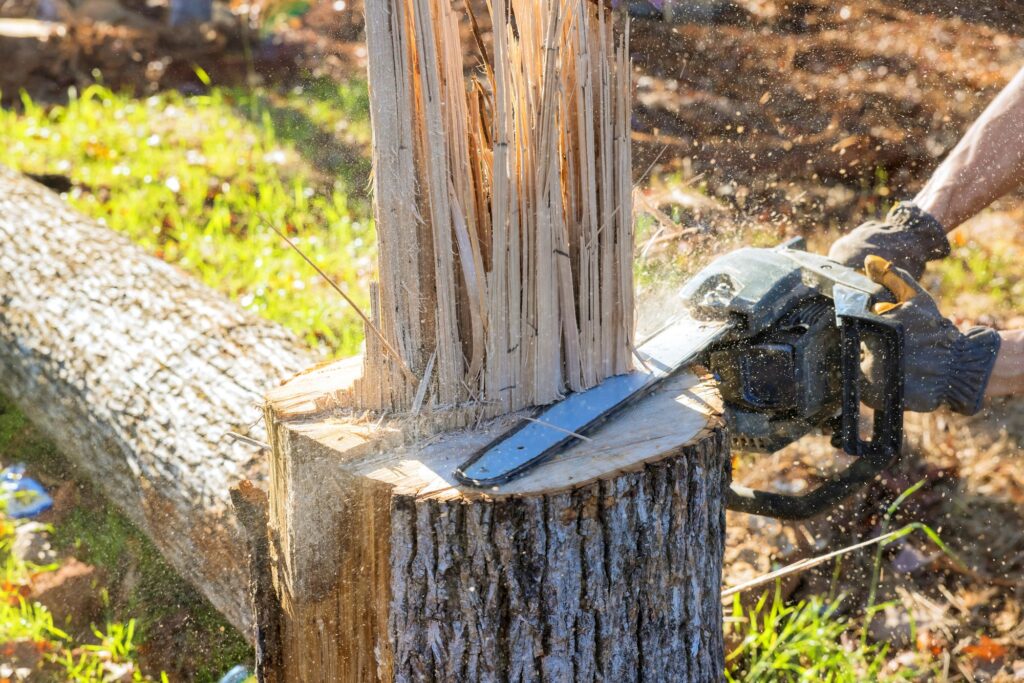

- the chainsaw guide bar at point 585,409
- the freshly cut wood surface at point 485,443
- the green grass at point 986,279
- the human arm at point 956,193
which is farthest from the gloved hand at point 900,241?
the green grass at point 986,279

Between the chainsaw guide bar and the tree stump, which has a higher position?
the chainsaw guide bar

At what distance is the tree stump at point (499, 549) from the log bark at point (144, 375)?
53cm

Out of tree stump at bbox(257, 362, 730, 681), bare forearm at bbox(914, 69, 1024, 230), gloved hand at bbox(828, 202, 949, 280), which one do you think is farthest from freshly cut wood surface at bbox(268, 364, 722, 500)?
bare forearm at bbox(914, 69, 1024, 230)

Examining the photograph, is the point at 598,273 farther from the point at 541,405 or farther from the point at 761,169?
the point at 761,169

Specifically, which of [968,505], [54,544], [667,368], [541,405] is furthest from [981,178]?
[54,544]

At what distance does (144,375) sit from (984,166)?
224 cm

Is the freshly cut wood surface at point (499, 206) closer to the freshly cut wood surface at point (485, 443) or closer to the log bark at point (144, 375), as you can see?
the freshly cut wood surface at point (485, 443)

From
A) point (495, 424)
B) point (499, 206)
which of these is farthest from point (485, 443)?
point (499, 206)

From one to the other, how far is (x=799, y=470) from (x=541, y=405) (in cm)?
149

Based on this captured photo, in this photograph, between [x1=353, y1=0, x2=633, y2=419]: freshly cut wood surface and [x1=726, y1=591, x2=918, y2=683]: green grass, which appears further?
[x1=726, y1=591, x2=918, y2=683]: green grass

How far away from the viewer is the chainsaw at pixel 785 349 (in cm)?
187

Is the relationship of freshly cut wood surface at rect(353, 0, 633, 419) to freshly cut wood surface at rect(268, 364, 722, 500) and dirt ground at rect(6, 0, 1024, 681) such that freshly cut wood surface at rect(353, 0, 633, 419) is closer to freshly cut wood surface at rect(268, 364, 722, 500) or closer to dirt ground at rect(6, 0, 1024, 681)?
freshly cut wood surface at rect(268, 364, 722, 500)

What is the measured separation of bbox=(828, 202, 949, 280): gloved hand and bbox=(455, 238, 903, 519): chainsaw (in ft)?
1.12

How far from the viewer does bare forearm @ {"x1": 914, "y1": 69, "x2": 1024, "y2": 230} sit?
8.05 feet
